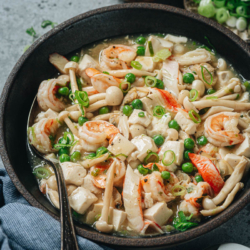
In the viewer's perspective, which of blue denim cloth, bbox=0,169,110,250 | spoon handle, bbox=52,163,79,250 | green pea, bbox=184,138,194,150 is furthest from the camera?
green pea, bbox=184,138,194,150

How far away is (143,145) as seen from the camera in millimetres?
3045

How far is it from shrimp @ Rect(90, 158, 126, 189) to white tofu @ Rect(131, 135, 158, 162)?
0.20 meters

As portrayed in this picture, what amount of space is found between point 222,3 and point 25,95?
278cm

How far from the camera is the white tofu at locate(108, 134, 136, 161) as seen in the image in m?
3.03

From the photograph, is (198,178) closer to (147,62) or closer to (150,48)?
(147,62)

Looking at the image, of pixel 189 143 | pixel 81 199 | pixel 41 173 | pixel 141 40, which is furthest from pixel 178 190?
pixel 141 40

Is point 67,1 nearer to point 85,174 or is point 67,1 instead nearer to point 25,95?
point 25,95

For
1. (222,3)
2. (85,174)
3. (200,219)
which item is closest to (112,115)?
(85,174)

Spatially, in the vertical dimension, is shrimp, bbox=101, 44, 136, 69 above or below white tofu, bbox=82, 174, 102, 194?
above

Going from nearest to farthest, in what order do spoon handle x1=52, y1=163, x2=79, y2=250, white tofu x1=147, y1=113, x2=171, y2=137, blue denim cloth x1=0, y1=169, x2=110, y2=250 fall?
spoon handle x1=52, y1=163, x2=79, y2=250 < blue denim cloth x1=0, y1=169, x2=110, y2=250 < white tofu x1=147, y1=113, x2=171, y2=137

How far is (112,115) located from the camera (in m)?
3.34

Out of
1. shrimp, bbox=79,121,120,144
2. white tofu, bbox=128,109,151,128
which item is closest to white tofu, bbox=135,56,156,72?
white tofu, bbox=128,109,151,128

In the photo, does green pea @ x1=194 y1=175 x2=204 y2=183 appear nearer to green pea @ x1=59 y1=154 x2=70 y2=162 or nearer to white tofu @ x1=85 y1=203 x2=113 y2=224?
white tofu @ x1=85 y1=203 x2=113 y2=224

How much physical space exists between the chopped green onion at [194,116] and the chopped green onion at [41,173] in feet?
5.01
